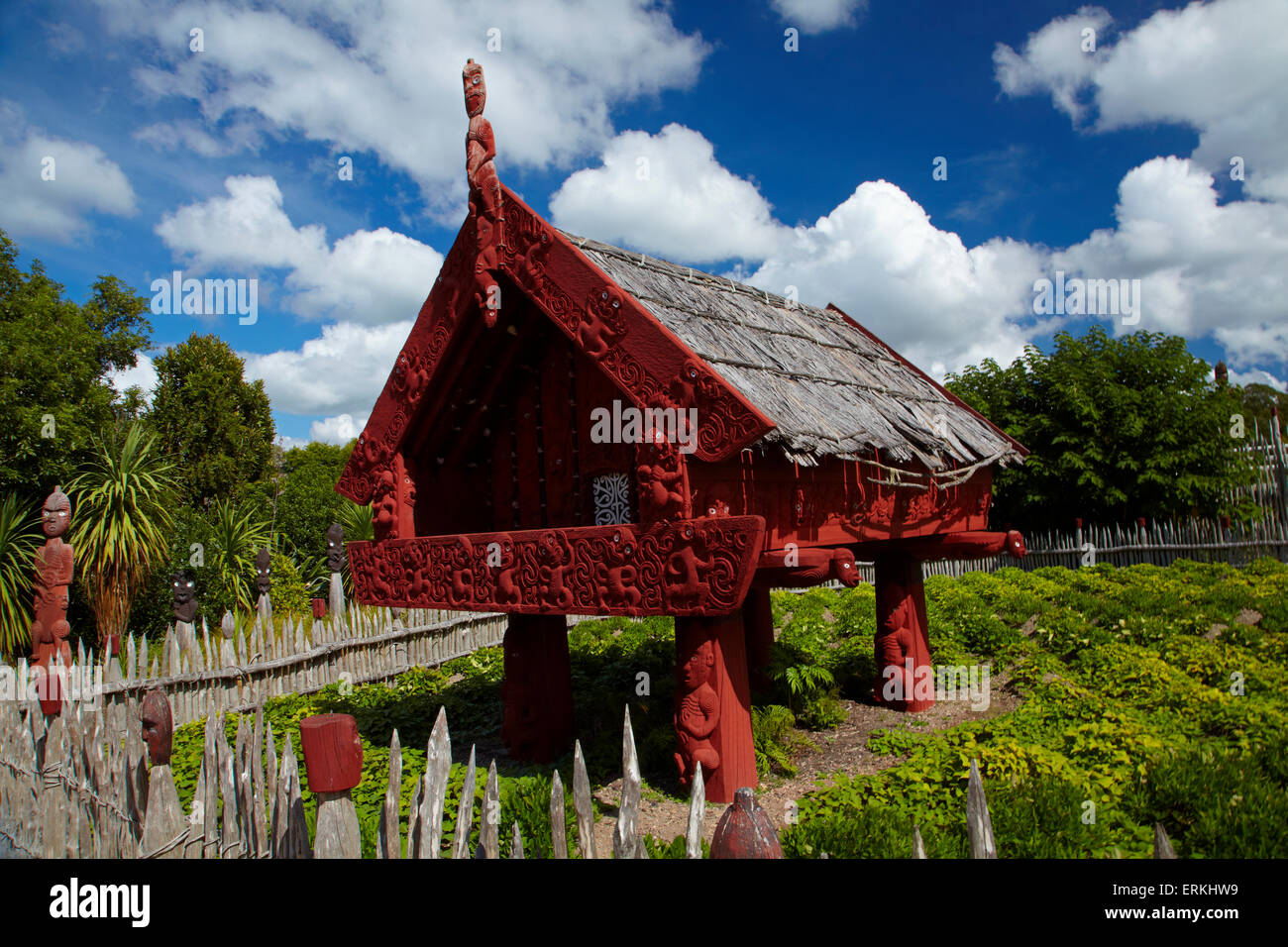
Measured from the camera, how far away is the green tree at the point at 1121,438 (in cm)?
1586

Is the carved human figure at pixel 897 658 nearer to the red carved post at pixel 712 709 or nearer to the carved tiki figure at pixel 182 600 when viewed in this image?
the red carved post at pixel 712 709

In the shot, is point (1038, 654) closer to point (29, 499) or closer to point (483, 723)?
point (483, 723)

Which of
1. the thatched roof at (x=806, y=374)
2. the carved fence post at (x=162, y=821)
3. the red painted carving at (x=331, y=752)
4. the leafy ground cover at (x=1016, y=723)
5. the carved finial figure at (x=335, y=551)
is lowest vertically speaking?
the leafy ground cover at (x=1016, y=723)

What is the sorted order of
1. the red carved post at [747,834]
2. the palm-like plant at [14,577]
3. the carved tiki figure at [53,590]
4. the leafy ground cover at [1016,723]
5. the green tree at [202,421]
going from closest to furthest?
the red carved post at [747,834], the leafy ground cover at [1016,723], the carved tiki figure at [53,590], the palm-like plant at [14,577], the green tree at [202,421]

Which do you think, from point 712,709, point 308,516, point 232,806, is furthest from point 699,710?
point 308,516

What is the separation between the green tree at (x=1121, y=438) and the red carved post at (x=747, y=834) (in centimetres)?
1519

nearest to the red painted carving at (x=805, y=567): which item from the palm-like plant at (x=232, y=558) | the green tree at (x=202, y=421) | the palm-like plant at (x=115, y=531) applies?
the palm-like plant at (x=115, y=531)

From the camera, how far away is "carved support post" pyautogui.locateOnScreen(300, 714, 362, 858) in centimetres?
271

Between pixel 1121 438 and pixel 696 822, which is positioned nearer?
pixel 696 822

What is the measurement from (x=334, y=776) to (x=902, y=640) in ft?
19.6

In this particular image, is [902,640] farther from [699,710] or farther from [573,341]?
[573,341]

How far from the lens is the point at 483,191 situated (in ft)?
18.0
